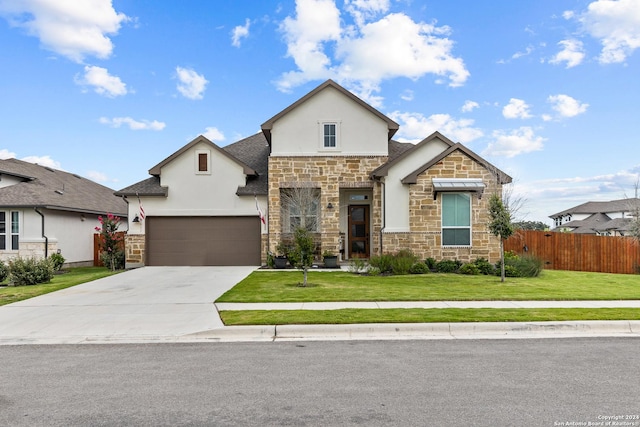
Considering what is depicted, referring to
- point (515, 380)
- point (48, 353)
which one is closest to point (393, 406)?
point (515, 380)

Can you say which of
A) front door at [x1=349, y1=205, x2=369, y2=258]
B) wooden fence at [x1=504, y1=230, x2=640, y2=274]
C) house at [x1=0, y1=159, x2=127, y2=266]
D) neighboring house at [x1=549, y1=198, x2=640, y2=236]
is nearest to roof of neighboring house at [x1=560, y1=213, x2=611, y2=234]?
neighboring house at [x1=549, y1=198, x2=640, y2=236]

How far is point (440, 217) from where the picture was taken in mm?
18922

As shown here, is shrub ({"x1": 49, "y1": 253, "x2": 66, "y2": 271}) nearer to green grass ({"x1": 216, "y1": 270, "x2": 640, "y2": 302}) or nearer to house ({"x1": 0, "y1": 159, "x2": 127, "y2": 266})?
house ({"x1": 0, "y1": 159, "x2": 127, "y2": 266})

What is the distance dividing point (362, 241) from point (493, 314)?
522 inches

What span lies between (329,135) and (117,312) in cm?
1325

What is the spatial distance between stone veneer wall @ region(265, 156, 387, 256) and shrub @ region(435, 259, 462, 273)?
3.51 meters

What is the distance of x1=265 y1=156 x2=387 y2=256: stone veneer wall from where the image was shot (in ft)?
67.8

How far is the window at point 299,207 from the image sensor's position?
19672mm

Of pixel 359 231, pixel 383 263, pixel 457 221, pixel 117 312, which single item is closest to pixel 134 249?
pixel 359 231

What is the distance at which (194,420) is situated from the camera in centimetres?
452

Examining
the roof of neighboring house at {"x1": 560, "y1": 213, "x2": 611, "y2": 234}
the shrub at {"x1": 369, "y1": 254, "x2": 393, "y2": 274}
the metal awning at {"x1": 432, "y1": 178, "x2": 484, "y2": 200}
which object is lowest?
the shrub at {"x1": 369, "y1": 254, "x2": 393, "y2": 274}

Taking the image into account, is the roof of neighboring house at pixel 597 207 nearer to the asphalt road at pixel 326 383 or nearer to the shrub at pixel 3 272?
the asphalt road at pixel 326 383

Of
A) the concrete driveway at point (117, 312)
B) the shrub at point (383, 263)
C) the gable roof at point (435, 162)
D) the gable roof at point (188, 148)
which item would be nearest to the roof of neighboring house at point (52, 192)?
the gable roof at point (188, 148)

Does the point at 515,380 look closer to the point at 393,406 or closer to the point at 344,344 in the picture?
the point at 393,406
